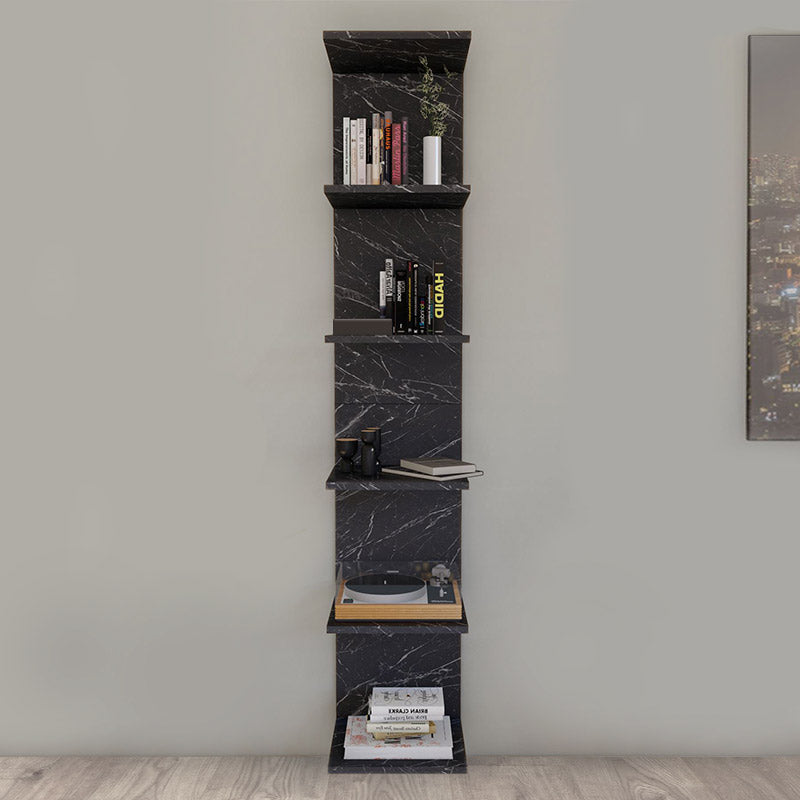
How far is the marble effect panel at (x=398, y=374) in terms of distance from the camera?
89.4 inches

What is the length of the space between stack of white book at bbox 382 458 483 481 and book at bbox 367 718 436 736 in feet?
2.18

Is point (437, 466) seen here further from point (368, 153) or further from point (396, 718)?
point (368, 153)

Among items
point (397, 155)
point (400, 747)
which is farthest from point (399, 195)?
point (400, 747)

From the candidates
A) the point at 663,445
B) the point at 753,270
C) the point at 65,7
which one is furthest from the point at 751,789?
the point at 65,7

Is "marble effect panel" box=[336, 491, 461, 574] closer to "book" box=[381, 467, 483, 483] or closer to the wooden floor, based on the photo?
"book" box=[381, 467, 483, 483]

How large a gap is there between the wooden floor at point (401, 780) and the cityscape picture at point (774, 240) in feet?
3.08

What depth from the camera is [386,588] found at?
7.04 feet

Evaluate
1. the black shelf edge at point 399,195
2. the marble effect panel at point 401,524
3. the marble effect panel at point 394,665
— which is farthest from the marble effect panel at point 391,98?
the marble effect panel at point 394,665

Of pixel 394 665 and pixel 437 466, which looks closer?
pixel 437 466

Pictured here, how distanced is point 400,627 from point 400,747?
0.32m

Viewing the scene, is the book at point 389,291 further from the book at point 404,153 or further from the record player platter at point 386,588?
the record player platter at point 386,588

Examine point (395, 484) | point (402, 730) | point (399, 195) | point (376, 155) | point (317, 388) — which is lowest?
point (402, 730)

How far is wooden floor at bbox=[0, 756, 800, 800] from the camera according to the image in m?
2.04

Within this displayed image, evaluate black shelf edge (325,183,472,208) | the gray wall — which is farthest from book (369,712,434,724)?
black shelf edge (325,183,472,208)
